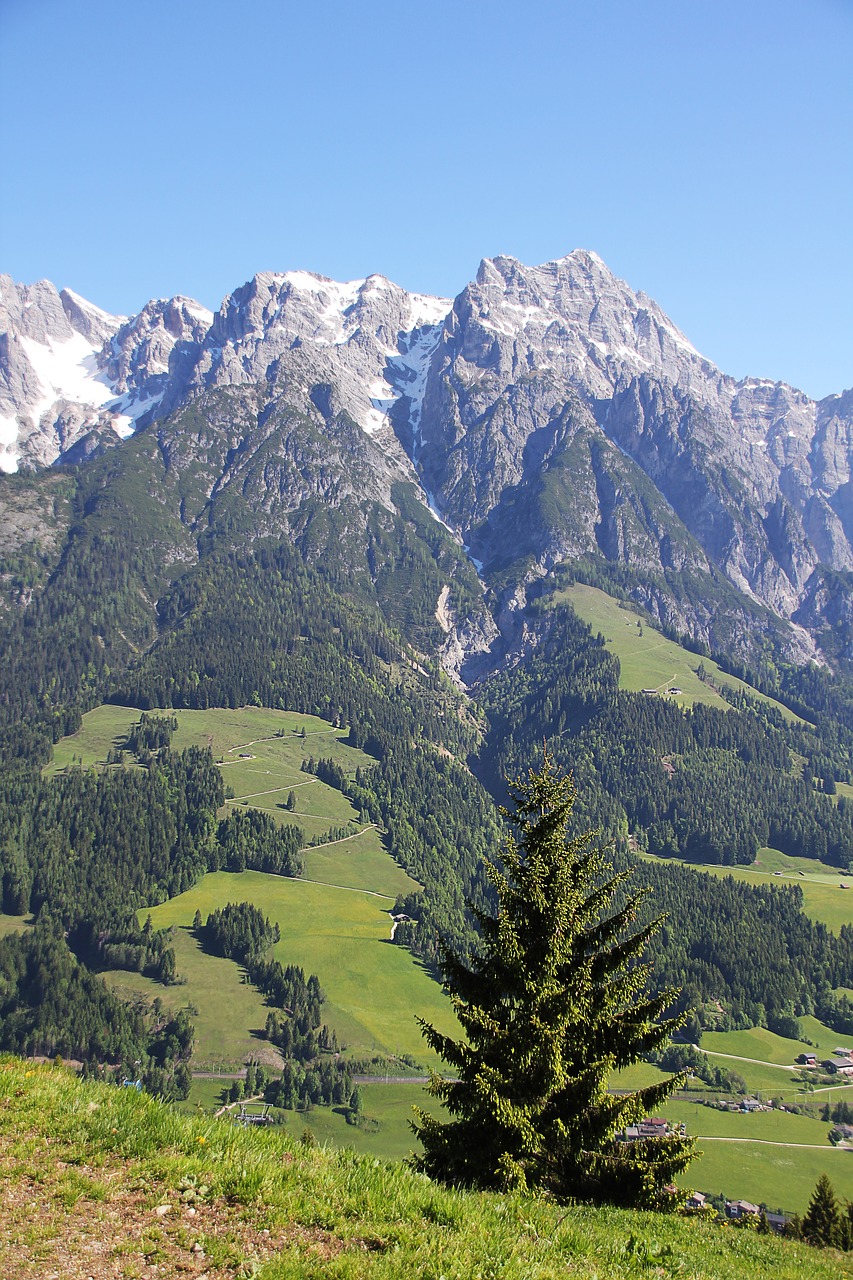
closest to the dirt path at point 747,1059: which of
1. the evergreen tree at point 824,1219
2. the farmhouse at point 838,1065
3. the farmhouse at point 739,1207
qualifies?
the farmhouse at point 838,1065

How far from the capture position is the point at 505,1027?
2336cm

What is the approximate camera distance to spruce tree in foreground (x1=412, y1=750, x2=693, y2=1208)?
21.8m

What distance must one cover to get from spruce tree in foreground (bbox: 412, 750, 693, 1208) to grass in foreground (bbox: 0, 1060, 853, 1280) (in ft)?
24.4

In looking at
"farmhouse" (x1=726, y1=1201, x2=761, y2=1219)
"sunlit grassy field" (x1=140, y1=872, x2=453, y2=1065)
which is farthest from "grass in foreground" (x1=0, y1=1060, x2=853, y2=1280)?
"sunlit grassy field" (x1=140, y1=872, x2=453, y2=1065)

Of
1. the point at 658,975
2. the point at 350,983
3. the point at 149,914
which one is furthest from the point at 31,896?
the point at 658,975

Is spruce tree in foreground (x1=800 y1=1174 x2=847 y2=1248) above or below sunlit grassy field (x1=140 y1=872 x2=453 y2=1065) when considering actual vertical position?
above

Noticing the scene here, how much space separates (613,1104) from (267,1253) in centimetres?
1477

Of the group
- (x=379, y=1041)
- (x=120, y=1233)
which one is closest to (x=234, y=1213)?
(x=120, y=1233)

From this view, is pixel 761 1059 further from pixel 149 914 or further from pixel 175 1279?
pixel 175 1279

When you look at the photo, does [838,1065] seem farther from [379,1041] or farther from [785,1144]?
[379,1041]

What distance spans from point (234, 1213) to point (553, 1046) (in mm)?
12002

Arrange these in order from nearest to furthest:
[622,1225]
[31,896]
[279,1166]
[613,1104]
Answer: [279,1166] → [622,1225] → [613,1104] → [31,896]

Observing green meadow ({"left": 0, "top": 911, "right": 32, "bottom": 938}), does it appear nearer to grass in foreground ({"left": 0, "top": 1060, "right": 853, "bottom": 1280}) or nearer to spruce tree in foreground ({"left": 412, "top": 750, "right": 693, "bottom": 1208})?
spruce tree in foreground ({"left": 412, "top": 750, "right": 693, "bottom": 1208})

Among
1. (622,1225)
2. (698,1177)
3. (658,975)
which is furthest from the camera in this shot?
(658,975)
